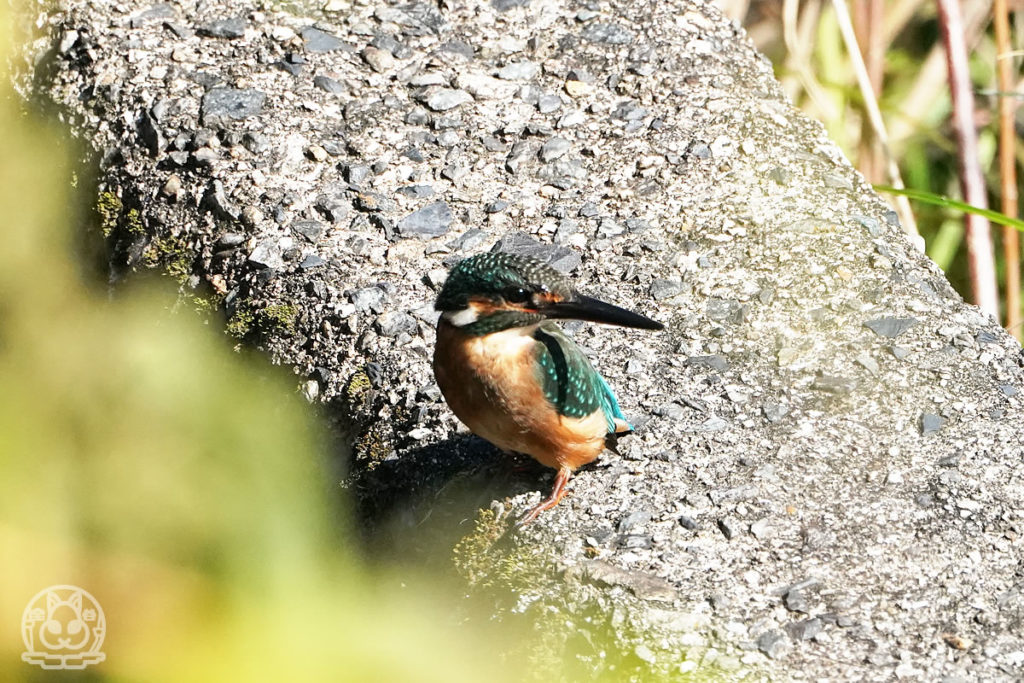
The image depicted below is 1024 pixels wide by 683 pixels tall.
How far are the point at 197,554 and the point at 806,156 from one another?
2.69m

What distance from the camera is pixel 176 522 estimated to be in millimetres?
1265

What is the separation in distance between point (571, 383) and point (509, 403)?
15 centimetres

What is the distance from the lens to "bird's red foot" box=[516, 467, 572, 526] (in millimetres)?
2502

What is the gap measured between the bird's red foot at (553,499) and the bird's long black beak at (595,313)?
36 cm

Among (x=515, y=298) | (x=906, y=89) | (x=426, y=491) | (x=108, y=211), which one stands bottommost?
(x=426, y=491)

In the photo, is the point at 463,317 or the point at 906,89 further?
the point at 906,89

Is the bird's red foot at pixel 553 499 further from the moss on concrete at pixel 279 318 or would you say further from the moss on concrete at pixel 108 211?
the moss on concrete at pixel 108 211

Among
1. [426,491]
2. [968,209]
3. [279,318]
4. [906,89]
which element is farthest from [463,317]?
[906,89]

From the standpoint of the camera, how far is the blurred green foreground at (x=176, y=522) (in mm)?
992

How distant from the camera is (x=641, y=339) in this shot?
2990 millimetres

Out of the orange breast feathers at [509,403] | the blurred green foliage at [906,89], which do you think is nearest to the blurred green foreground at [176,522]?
the orange breast feathers at [509,403]

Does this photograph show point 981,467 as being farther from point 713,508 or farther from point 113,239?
point 113,239

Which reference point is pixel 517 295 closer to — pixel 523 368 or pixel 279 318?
pixel 523 368

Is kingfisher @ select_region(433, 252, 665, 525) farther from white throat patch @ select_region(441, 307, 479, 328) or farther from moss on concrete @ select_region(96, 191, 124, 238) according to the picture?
moss on concrete @ select_region(96, 191, 124, 238)
